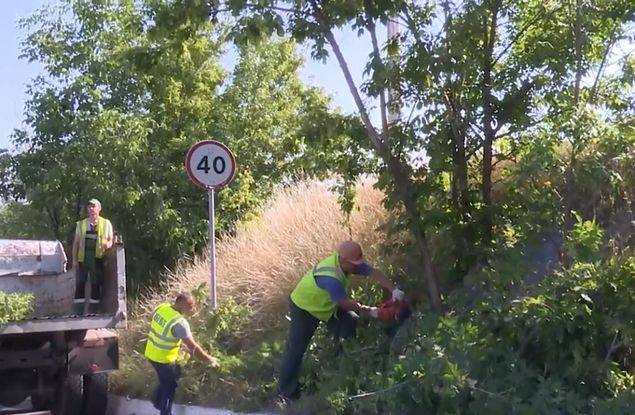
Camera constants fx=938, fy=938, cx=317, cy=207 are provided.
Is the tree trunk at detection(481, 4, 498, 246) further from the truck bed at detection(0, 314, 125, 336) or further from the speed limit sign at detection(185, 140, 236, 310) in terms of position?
the truck bed at detection(0, 314, 125, 336)

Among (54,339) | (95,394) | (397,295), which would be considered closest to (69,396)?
(95,394)

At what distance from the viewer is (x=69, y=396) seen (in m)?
9.70

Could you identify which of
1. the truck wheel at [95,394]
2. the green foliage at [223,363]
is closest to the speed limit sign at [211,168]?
the green foliage at [223,363]

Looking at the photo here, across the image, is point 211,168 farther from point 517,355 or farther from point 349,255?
point 517,355

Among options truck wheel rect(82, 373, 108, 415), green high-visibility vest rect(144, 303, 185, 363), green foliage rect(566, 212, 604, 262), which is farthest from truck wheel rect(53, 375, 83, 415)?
green foliage rect(566, 212, 604, 262)

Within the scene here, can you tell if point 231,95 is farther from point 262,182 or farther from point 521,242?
Answer: point 521,242

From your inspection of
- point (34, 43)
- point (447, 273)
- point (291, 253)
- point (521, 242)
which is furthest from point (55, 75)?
point (521, 242)

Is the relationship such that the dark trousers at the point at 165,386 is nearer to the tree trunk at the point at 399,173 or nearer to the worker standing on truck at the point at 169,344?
the worker standing on truck at the point at 169,344

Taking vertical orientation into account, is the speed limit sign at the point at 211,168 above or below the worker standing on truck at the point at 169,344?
above

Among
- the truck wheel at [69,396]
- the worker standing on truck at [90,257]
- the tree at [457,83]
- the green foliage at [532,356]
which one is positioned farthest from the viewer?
the worker standing on truck at [90,257]

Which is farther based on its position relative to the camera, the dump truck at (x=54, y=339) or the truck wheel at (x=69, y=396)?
the truck wheel at (x=69, y=396)

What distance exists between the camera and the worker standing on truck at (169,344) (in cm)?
844

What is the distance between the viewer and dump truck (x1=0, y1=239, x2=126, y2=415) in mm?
9242

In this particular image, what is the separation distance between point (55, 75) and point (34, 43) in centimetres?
65
